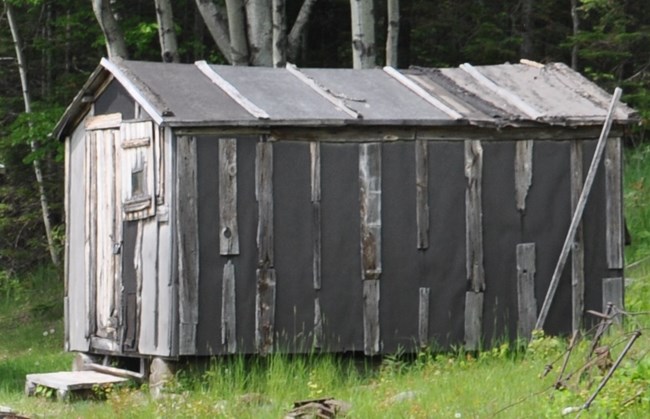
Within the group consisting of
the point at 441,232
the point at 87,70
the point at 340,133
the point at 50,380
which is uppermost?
the point at 87,70

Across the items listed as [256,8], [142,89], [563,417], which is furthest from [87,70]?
[563,417]

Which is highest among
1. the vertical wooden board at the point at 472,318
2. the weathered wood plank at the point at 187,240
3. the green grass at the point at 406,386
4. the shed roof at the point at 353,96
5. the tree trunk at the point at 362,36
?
the tree trunk at the point at 362,36

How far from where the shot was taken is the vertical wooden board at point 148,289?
41.0 ft

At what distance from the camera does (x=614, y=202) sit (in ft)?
45.3

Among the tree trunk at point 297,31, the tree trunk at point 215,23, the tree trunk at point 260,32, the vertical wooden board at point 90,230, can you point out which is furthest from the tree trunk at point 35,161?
the vertical wooden board at point 90,230

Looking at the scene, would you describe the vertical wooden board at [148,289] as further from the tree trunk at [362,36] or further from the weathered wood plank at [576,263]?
the tree trunk at [362,36]

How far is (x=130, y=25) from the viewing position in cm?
2159

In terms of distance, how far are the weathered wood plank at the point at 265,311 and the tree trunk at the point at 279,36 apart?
5214 millimetres

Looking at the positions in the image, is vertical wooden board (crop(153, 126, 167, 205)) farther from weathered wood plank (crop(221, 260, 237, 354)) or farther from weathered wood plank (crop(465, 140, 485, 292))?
weathered wood plank (crop(465, 140, 485, 292))

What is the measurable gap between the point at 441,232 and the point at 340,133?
1.42 metres

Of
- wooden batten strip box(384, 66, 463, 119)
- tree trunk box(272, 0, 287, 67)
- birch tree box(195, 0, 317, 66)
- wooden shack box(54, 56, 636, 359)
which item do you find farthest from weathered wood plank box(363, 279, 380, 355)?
birch tree box(195, 0, 317, 66)

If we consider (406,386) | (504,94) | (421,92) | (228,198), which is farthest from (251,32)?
(406,386)

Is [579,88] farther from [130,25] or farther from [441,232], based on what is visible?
[130,25]

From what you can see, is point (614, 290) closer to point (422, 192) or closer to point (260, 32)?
point (422, 192)
